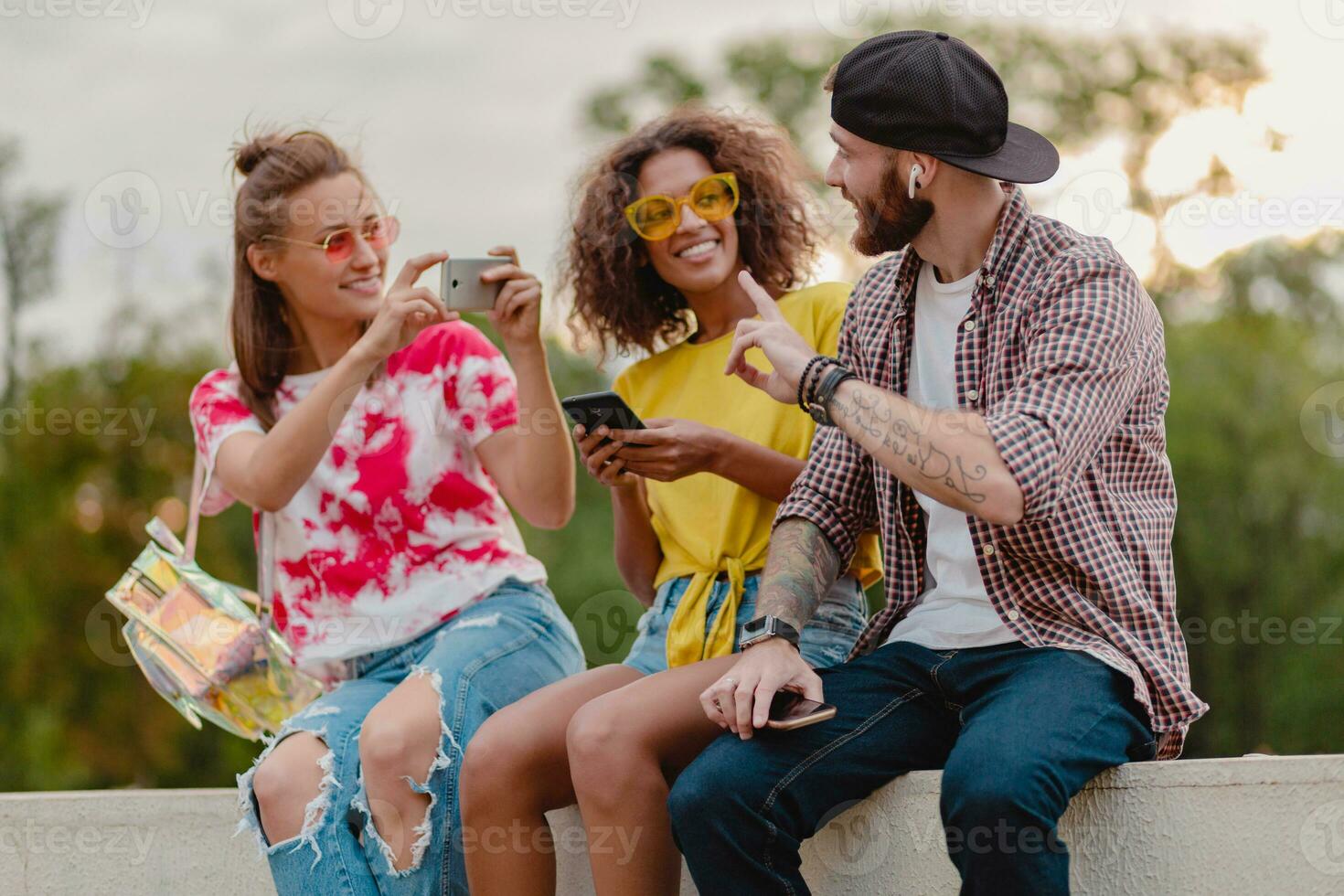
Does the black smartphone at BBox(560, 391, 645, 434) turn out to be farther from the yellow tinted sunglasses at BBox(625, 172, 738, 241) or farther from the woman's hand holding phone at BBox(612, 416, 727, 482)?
the yellow tinted sunglasses at BBox(625, 172, 738, 241)

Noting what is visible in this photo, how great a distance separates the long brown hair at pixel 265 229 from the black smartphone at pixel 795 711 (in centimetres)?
177

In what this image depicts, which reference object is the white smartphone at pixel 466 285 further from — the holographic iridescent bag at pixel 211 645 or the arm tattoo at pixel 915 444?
the arm tattoo at pixel 915 444

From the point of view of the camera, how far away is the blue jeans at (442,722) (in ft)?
10.2

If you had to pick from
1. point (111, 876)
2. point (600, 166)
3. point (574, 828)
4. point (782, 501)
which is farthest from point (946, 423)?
point (111, 876)

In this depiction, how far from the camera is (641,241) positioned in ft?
13.2

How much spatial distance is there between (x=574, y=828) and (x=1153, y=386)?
1.68 meters

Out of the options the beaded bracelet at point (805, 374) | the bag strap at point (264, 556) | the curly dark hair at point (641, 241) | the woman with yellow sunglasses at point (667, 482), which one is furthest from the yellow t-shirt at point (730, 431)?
the bag strap at point (264, 556)

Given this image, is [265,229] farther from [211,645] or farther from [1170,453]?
[1170,453]

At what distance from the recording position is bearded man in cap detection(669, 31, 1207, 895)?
2.58 m

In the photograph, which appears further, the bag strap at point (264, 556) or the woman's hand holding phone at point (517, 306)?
the bag strap at point (264, 556)

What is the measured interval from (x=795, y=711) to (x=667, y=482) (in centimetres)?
96

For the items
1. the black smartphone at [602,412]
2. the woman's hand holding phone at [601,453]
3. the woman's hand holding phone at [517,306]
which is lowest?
the woman's hand holding phone at [601,453]

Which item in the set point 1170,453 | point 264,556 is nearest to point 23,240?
point 1170,453

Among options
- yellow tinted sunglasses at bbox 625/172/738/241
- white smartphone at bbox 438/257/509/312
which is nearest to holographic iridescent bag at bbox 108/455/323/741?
white smartphone at bbox 438/257/509/312
